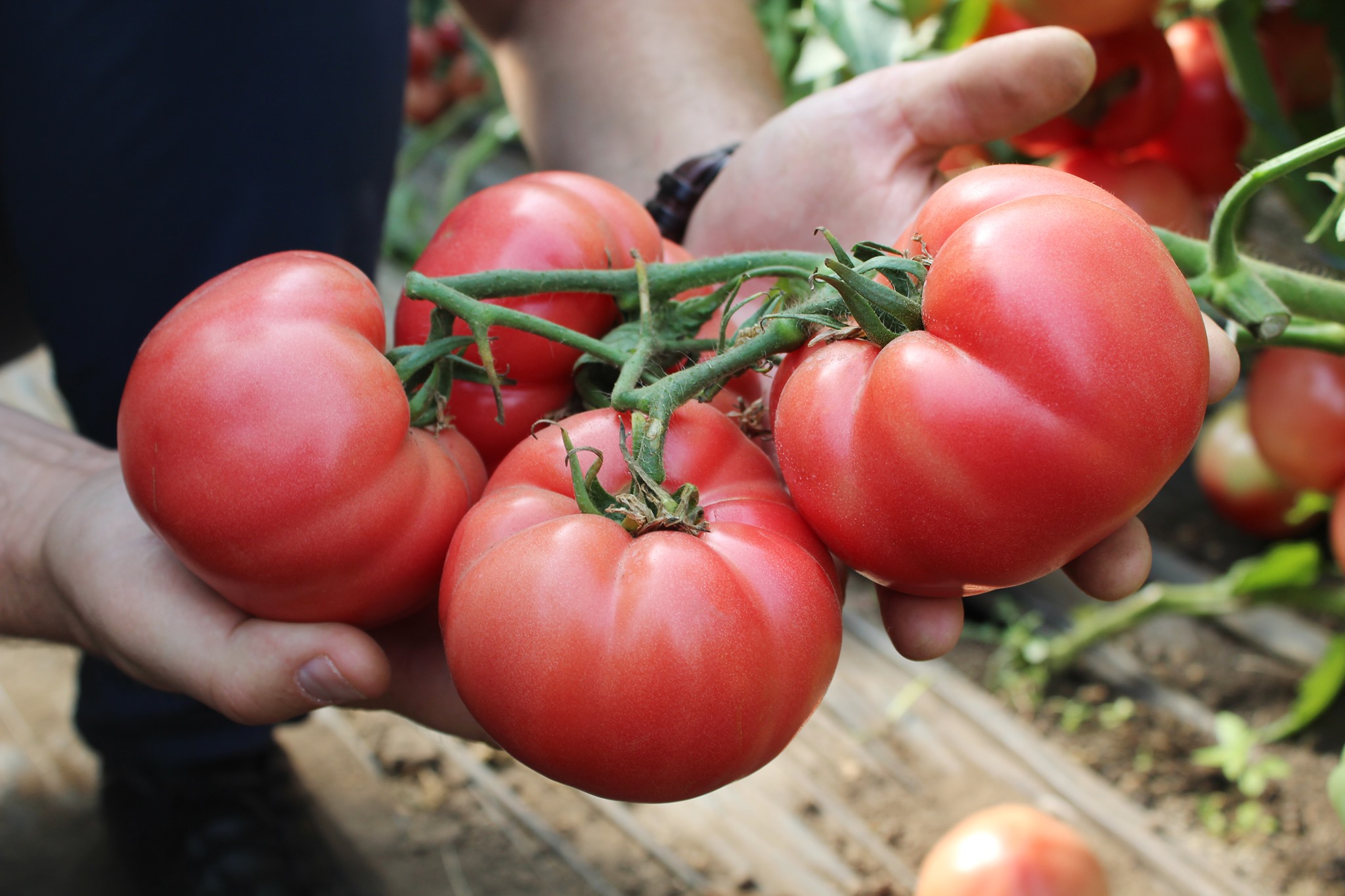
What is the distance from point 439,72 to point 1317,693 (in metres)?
5.05

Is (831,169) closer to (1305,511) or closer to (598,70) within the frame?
(598,70)

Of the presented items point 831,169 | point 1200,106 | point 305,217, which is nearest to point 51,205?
point 305,217

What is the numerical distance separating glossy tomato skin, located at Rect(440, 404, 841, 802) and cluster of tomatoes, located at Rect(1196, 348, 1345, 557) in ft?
3.81

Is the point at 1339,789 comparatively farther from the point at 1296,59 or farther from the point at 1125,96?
the point at 1296,59

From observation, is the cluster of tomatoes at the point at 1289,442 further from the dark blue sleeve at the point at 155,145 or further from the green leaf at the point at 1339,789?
the dark blue sleeve at the point at 155,145

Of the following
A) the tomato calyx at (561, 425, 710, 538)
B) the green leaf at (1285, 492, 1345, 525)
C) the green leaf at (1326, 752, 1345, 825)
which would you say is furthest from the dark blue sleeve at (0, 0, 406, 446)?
the green leaf at (1285, 492, 1345, 525)

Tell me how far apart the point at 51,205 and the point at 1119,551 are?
64.7 inches

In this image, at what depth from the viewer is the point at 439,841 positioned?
193 cm

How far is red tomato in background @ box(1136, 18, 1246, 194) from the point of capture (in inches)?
70.5

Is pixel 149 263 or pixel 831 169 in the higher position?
pixel 149 263

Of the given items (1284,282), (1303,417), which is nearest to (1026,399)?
(1284,282)

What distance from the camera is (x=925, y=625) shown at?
95 centimetres

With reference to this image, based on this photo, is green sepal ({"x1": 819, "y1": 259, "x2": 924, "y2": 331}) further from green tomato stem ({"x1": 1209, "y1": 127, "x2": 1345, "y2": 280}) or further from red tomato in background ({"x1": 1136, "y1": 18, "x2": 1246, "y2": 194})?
red tomato in background ({"x1": 1136, "y1": 18, "x2": 1246, "y2": 194})

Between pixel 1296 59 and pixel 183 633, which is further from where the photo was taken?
pixel 1296 59
